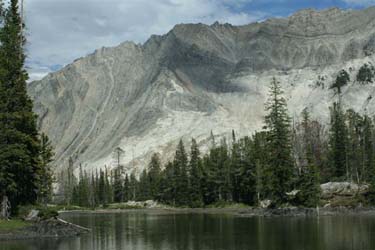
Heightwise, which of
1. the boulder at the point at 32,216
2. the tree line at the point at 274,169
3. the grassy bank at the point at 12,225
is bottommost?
the grassy bank at the point at 12,225

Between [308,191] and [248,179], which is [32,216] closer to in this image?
[308,191]

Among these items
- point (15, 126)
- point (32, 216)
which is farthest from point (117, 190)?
point (32, 216)

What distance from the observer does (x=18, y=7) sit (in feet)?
185

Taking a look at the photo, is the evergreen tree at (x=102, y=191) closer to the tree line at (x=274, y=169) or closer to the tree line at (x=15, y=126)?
the tree line at (x=274, y=169)

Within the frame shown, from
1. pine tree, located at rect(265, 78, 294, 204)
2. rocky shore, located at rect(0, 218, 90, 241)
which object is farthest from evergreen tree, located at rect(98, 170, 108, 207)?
rocky shore, located at rect(0, 218, 90, 241)

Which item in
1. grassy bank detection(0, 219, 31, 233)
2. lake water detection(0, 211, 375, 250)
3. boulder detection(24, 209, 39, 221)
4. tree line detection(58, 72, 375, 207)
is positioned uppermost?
tree line detection(58, 72, 375, 207)

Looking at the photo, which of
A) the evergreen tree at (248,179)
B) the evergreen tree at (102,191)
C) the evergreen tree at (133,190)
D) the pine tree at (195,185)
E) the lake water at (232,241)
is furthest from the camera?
the evergreen tree at (102,191)

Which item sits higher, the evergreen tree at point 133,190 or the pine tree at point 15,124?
the pine tree at point 15,124

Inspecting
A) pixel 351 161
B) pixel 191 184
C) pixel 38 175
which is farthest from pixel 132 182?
pixel 38 175

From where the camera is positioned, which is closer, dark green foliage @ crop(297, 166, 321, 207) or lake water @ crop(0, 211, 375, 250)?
lake water @ crop(0, 211, 375, 250)

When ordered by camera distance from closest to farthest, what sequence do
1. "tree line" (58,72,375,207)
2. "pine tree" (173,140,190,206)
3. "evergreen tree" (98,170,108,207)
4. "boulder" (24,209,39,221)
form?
"boulder" (24,209,39,221) < "tree line" (58,72,375,207) < "pine tree" (173,140,190,206) < "evergreen tree" (98,170,108,207)

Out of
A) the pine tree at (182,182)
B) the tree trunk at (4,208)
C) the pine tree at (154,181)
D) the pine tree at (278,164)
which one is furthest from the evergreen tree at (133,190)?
the tree trunk at (4,208)

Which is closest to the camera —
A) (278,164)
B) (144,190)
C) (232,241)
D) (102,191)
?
(232,241)

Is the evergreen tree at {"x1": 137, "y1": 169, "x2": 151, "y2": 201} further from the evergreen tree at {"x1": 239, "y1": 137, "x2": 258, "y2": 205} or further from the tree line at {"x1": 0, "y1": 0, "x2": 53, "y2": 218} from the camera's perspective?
the tree line at {"x1": 0, "y1": 0, "x2": 53, "y2": 218}
